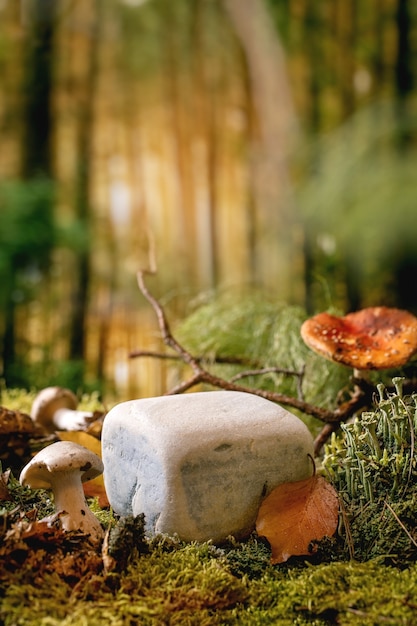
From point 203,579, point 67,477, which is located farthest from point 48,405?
point 203,579

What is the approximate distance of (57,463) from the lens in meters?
0.94

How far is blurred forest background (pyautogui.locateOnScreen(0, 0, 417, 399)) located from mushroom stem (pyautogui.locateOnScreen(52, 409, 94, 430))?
153cm

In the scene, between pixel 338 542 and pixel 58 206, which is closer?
pixel 338 542

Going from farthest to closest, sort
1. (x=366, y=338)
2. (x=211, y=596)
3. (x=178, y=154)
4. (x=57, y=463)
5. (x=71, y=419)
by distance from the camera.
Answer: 1. (x=178, y=154)
2. (x=71, y=419)
3. (x=366, y=338)
4. (x=57, y=463)
5. (x=211, y=596)

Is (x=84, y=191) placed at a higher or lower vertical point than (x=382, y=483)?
higher

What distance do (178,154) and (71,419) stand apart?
2.74 meters

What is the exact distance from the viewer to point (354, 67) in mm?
3797

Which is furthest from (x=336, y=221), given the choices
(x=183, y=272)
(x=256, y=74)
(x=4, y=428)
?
(x=4, y=428)

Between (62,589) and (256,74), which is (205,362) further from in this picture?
(256,74)

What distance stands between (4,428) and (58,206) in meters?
2.73

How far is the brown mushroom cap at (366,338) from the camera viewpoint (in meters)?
1.36

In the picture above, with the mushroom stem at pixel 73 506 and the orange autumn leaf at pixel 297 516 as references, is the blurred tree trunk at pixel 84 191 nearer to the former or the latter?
the mushroom stem at pixel 73 506

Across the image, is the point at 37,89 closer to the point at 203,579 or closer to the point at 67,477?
the point at 67,477

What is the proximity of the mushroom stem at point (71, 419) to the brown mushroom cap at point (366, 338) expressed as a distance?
66cm
